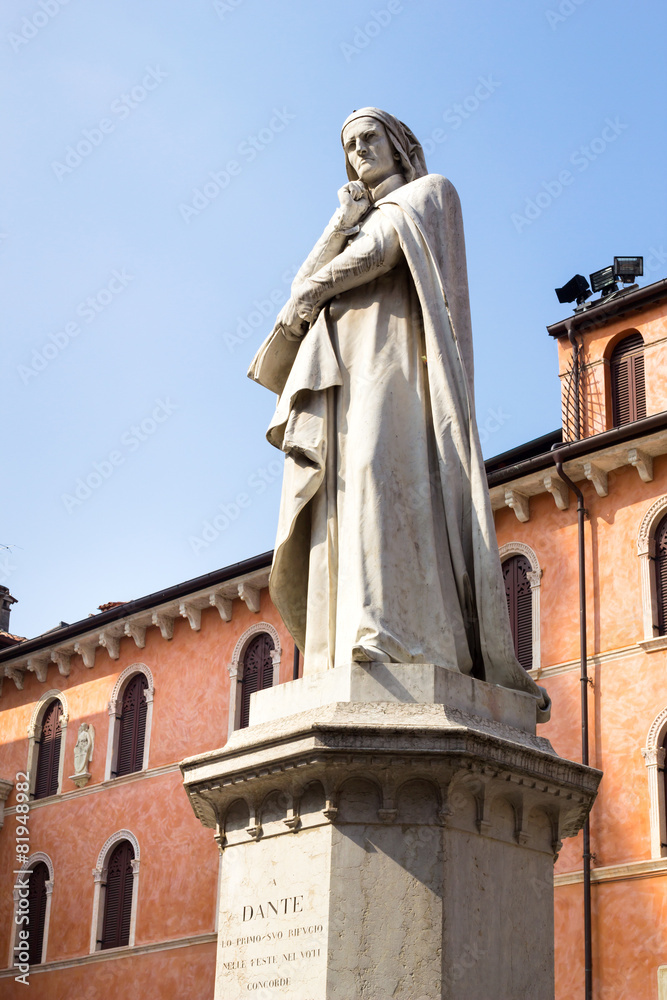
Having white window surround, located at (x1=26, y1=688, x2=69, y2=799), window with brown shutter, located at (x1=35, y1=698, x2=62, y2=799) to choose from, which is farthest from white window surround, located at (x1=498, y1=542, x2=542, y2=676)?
window with brown shutter, located at (x1=35, y1=698, x2=62, y2=799)

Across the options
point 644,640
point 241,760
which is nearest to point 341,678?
point 241,760

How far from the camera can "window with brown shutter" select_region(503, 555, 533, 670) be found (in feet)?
74.5

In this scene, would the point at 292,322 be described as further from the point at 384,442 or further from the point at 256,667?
the point at 256,667

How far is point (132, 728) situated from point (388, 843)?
25.1 metres

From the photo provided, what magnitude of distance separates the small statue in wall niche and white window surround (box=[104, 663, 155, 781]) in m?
0.59

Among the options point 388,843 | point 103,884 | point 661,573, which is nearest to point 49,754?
point 103,884

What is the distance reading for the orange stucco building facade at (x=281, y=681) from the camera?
20297 millimetres

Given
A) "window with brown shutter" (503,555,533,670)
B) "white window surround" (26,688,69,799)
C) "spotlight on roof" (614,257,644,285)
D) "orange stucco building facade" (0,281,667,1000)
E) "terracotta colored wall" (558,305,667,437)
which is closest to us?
"orange stucco building facade" (0,281,667,1000)

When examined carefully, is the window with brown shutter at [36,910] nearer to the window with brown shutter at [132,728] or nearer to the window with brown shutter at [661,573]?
the window with brown shutter at [132,728]

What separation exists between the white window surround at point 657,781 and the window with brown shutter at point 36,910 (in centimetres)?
1481

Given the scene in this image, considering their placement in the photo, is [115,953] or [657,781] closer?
[657,781]

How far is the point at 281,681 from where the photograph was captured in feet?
84.7

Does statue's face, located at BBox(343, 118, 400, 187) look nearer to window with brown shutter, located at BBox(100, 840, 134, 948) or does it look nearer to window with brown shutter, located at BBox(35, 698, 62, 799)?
window with brown shutter, located at BBox(100, 840, 134, 948)

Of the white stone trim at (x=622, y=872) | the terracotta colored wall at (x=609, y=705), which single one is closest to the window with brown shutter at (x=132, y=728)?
the terracotta colored wall at (x=609, y=705)
